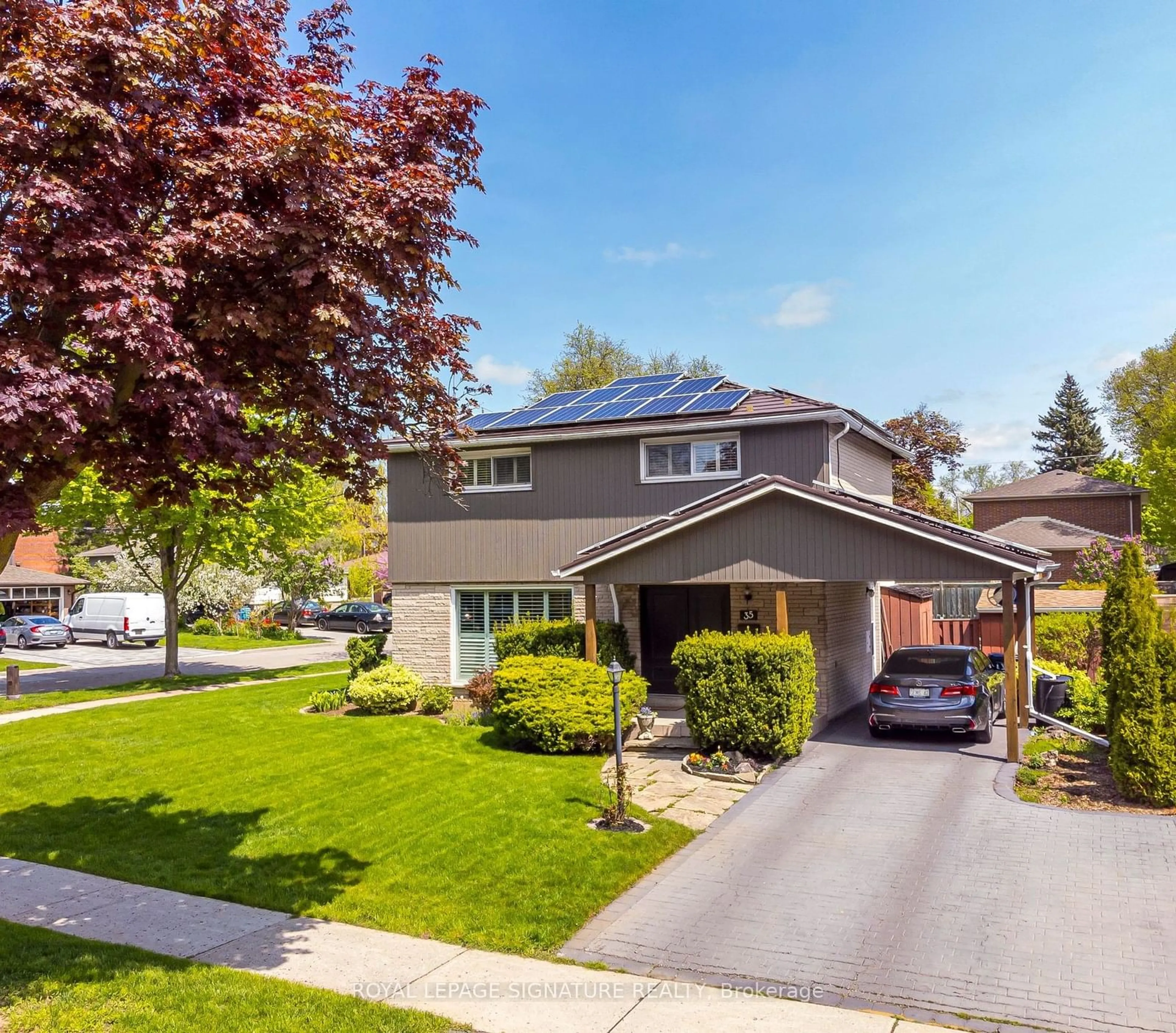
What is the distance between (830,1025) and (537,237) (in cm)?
1628

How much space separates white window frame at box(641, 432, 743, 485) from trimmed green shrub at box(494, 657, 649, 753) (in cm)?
474

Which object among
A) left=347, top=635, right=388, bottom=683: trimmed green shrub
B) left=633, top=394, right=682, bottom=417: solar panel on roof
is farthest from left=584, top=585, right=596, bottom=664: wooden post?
left=347, top=635, right=388, bottom=683: trimmed green shrub

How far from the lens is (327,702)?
Answer: 19.7 m

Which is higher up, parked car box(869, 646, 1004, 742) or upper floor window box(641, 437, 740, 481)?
upper floor window box(641, 437, 740, 481)

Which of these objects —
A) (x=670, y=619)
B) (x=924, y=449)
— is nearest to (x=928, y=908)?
(x=670, y=619)

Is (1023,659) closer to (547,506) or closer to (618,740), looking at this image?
(618,740)

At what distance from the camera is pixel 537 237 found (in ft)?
61.1

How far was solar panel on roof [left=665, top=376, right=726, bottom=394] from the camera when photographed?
787 inches

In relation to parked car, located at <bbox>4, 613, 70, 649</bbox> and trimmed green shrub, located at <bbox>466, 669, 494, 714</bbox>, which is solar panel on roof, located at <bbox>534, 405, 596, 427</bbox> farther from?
parked car, located at <bbox>4, 613, 70, 649</bbox>

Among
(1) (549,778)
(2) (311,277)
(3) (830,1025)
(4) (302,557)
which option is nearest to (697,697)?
(1) (549,778)

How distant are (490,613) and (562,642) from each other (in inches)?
139

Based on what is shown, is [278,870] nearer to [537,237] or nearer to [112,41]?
[112,41]

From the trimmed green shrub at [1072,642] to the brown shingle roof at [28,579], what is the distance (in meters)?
51.8

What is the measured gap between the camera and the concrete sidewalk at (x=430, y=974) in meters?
6.00
